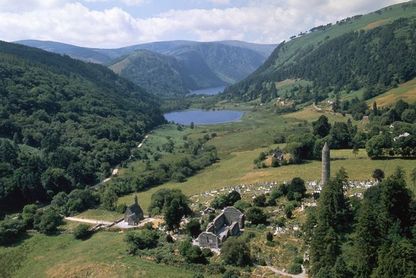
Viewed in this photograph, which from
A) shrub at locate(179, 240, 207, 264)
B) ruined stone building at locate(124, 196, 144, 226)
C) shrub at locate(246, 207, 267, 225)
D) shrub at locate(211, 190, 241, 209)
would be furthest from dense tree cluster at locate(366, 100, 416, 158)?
shrub at locate(179, 240, 207, 264)

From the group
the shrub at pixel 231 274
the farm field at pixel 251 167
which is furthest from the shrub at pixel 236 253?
the farm field at pixel 251 167

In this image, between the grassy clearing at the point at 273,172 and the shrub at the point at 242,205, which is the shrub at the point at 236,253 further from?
the grassy clearing at the point at 273,172

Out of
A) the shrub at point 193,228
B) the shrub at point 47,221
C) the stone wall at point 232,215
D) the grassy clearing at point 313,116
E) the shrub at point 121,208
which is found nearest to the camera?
the shrub at point 193,228

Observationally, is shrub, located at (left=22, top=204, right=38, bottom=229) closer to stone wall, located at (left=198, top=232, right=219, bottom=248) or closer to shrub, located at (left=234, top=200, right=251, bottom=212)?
stone wall, located at (left=198, top=232, right=219, bottom=248)

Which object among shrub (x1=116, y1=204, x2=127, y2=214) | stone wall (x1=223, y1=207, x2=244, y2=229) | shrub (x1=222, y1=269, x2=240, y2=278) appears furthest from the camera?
shrub (x1=116, y1=204, x2=127, y2=214)

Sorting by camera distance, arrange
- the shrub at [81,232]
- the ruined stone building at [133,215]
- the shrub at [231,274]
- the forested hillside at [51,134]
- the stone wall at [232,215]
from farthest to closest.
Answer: the forested hillside at [51,134]
the ruined stone building at [133,215]
the shrub at [81,232]
the stone wall at [232,215]
the shrub at [231,274]
